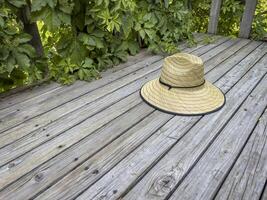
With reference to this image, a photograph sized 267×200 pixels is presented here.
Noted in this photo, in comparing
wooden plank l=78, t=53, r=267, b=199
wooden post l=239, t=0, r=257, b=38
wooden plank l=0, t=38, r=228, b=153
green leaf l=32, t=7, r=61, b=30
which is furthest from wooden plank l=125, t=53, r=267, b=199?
wooden post l=239, t=0, r=257, b=38

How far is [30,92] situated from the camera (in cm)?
230

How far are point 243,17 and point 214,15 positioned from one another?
368mm

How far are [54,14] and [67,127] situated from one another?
0.90m

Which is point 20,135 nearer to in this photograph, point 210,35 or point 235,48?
point 235,48

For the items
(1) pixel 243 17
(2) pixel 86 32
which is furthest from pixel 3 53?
(1) pixel 243 17

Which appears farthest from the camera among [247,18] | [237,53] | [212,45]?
[247,18]

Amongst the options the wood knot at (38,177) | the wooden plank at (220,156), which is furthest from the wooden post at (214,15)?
the wood knot at (38,177)

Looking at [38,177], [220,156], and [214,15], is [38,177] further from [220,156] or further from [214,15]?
[214,15]

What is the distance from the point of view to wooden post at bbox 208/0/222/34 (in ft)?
12.8

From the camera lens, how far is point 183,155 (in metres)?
1.61

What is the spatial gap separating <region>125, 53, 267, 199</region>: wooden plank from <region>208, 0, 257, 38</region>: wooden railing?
1883 millimetres

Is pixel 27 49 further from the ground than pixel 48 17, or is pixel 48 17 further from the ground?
pixel 48 17

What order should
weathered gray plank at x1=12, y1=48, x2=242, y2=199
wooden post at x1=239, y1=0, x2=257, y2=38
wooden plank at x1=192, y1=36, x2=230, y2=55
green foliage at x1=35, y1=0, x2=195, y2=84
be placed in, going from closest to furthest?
1. weathered gray plank at x1=12, y1=48, x2=242, y2=199
2. green foliage at x1=35, y1=0, x2=195, y2=84
3. wooden plank at x1=192, y1=36, x2=230, y2=55
4. wooden post at x1=239, y1=0, x2=257, y2=38

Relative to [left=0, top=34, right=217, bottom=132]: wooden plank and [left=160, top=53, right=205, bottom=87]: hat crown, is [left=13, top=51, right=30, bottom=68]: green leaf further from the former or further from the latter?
Answer: [left=160, top=53, right=205, bottom=87]: hat crown
